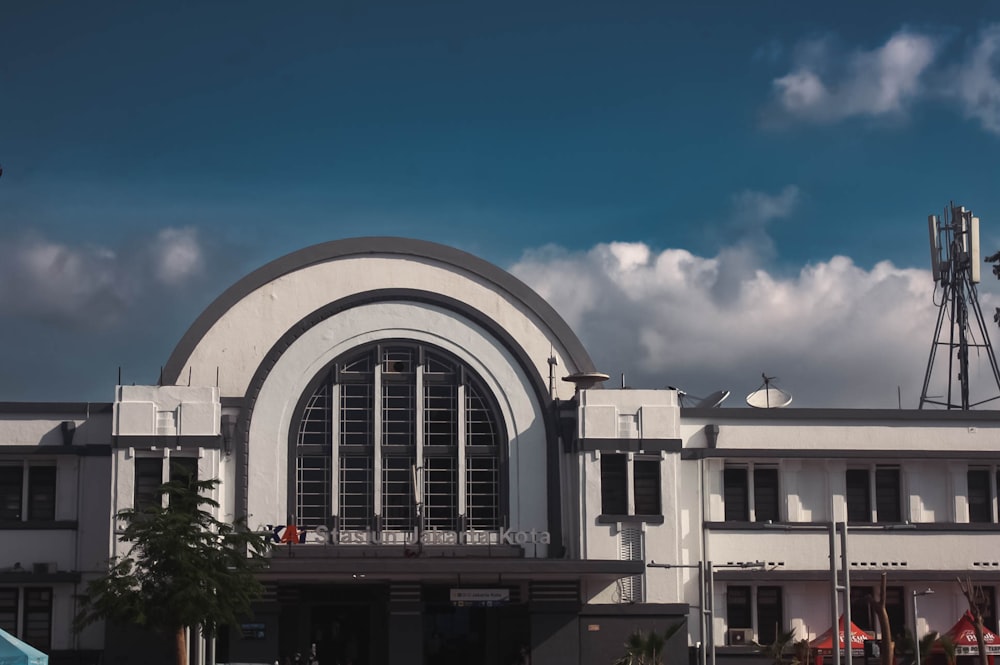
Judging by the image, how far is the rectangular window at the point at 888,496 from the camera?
51031mm

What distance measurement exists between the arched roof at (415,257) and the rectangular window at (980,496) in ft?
45.7

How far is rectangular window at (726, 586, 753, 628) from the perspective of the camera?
163ft

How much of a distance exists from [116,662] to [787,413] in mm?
23885

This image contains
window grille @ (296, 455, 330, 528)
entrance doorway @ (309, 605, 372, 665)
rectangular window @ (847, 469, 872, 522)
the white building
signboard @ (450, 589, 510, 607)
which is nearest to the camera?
signboard @ (450, 589, 510, 607)

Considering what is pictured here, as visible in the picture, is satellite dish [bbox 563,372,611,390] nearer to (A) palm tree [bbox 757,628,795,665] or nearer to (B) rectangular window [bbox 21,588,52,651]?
(A) palm tree [bbox 757,628,795,665]

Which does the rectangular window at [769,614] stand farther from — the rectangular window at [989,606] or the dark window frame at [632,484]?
the rectangular window at [989,606]

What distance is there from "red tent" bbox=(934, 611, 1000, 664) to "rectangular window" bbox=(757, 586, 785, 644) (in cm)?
615

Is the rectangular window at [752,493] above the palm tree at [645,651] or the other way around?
above

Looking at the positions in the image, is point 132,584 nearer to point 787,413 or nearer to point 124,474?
point 124,474

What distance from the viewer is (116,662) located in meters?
46.7

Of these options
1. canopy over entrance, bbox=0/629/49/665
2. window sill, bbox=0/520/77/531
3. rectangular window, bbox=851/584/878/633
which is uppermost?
window sill, bbox=0/520/77/531

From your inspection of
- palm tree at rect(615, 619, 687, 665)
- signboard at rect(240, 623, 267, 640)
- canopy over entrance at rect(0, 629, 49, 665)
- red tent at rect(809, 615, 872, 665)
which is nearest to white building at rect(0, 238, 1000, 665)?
signboard at rect(240, 623, 267, 640)

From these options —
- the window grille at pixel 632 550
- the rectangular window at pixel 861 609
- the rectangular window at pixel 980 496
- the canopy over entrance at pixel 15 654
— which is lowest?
the canopy over entrance at pixel 15 654

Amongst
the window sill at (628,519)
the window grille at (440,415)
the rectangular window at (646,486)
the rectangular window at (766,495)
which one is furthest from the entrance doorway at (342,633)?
the rectangular window at (766,495)
